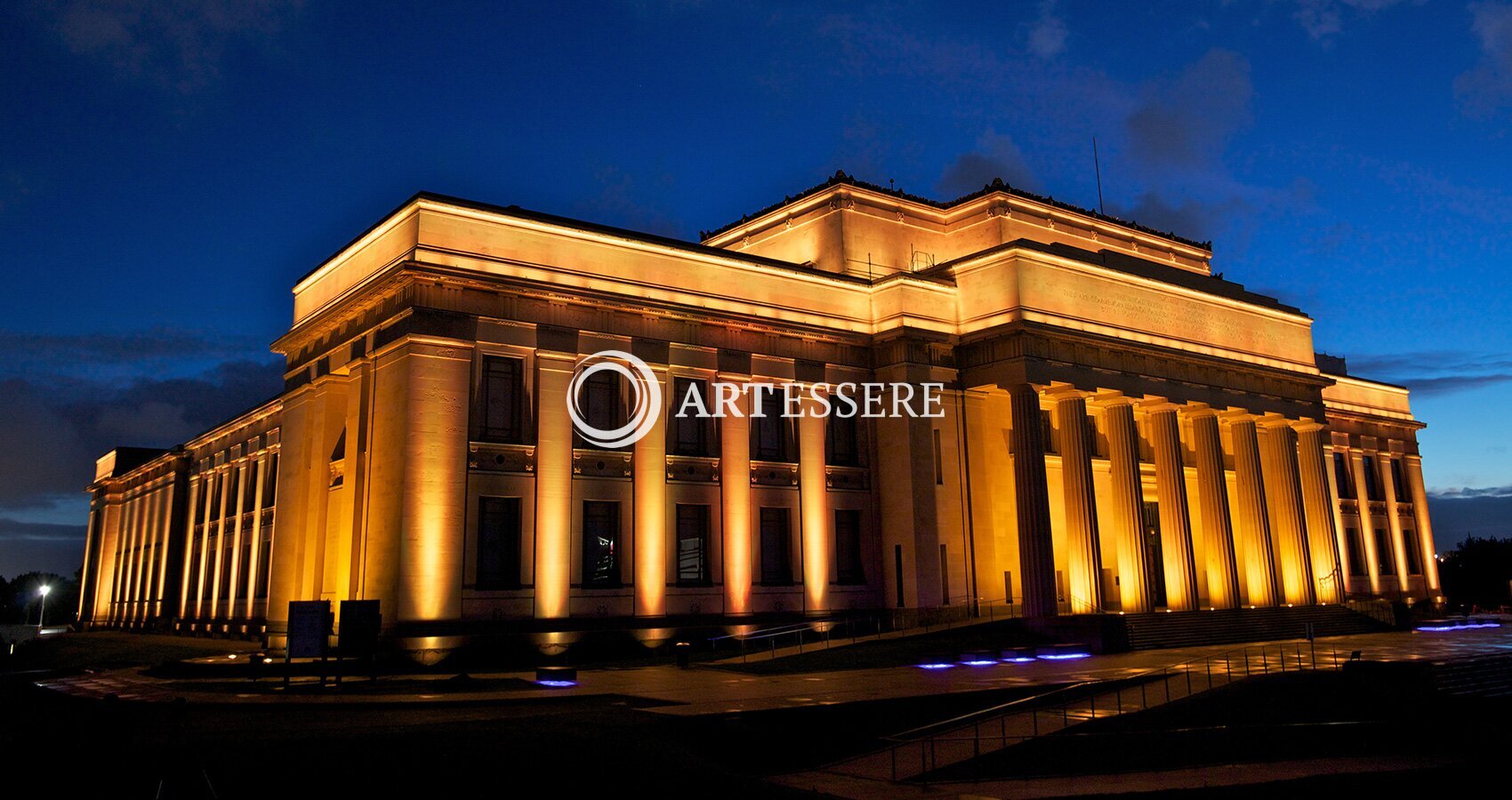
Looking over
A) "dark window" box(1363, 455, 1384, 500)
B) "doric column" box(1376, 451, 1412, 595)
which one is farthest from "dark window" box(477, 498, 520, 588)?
"doric column" box(1376, 451, 1412, 595)

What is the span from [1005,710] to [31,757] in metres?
13.8

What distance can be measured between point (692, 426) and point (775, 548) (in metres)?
5.20

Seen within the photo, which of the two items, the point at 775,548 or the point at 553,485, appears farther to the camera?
the point at 775,548

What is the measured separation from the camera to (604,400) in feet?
116

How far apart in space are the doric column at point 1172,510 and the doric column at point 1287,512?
19.4 ft

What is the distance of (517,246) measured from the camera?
1331 inches

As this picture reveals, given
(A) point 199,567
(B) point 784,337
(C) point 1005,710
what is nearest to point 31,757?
(C) point 1005,710

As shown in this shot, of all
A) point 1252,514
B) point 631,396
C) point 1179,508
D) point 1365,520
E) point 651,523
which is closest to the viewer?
point 651,523

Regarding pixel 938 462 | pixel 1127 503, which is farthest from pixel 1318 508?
pixel 938 462

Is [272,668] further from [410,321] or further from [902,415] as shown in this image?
[902,415]

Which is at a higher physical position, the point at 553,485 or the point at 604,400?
the point at 604,400

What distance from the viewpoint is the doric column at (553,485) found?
32659 mm

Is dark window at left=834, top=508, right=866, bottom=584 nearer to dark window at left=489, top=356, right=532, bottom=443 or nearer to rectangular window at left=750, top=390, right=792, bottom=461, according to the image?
rectangular window at left=750, top=390, right=792, bottom=461

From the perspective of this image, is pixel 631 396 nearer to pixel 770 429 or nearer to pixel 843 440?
pixel 770 429
